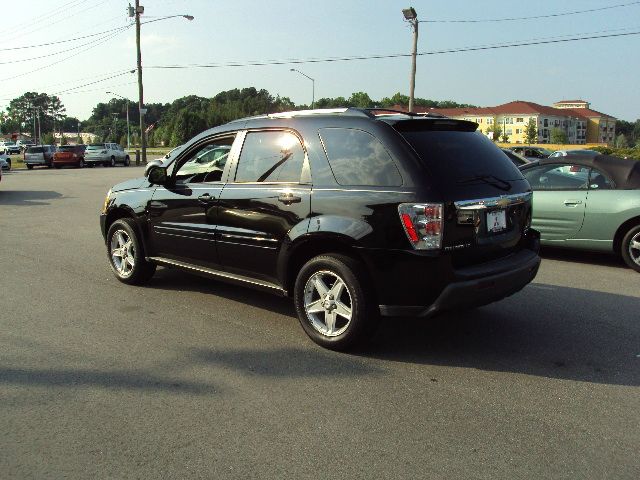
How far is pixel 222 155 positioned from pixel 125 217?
1.70m

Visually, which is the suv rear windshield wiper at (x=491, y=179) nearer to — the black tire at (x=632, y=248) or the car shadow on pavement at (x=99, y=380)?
the car shadow on pavement at (x=99, y=380)

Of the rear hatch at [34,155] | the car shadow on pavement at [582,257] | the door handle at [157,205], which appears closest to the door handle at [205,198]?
the door handle at [157,205]

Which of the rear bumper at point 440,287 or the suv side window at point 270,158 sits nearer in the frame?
the rear bumper at point 440,287

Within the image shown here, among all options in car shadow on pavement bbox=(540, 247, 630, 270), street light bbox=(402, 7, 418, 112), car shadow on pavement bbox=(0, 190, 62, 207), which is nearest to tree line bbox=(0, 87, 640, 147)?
street light bbox=(402, 7, 418, 112)

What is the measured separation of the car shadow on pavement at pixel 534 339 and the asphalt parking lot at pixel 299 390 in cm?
2

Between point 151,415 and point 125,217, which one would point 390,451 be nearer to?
point 151,415

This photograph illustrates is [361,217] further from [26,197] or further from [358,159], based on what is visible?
[26,197]

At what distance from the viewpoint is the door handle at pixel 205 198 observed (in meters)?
5.47

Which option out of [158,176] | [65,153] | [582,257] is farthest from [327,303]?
[65,153]

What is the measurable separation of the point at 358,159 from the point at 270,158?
962 mm

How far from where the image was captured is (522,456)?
121 inches

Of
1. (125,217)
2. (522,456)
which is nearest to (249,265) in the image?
(125,217)

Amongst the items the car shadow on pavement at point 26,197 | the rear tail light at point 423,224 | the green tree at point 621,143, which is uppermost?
the green tree at point 621,143

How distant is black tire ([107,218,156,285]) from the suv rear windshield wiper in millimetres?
3749
